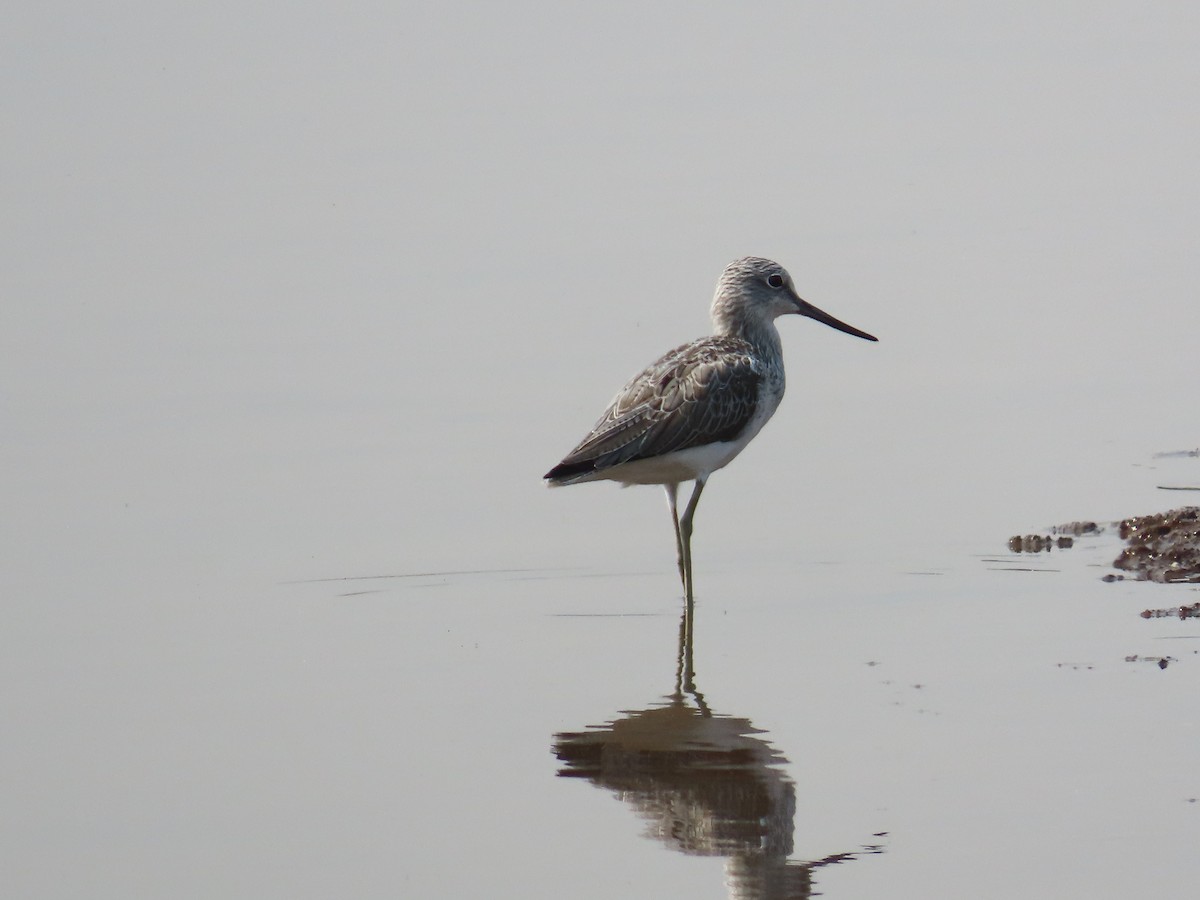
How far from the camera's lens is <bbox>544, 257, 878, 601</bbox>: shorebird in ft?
30.8

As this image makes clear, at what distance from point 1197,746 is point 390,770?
2.73 m

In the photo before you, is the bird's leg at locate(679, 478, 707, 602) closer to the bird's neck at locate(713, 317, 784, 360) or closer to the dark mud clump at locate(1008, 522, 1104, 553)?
the bird's neck at locate(713, 317, 784, 360)

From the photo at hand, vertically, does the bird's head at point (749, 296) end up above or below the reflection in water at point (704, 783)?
above

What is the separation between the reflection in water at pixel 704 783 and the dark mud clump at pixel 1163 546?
7.27 ft

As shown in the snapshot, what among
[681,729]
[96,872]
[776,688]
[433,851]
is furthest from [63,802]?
[776,688]

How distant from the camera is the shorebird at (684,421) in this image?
938 centimetres

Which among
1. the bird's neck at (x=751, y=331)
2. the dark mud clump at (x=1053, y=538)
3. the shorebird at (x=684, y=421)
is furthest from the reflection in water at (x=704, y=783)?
the bird's neck at (x=751, y=331)

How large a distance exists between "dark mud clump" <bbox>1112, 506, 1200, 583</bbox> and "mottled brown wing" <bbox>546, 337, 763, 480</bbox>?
1.88 meters

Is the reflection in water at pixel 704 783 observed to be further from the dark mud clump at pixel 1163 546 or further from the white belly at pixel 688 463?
the dark mud clump at pixel 1163 546

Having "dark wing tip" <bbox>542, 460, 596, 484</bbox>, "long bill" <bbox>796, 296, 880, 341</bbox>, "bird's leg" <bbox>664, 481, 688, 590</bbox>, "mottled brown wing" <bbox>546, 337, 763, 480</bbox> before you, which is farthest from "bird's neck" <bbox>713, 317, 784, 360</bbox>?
"dark wing tip" <bbox>542, 460, 596, 484</bbox>

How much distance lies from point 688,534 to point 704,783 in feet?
9.17

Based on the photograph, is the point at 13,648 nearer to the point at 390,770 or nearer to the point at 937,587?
the point at 390,770

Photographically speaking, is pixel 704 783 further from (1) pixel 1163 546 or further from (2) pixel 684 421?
(1) pixel 1163 546

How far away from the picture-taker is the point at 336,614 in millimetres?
9094
